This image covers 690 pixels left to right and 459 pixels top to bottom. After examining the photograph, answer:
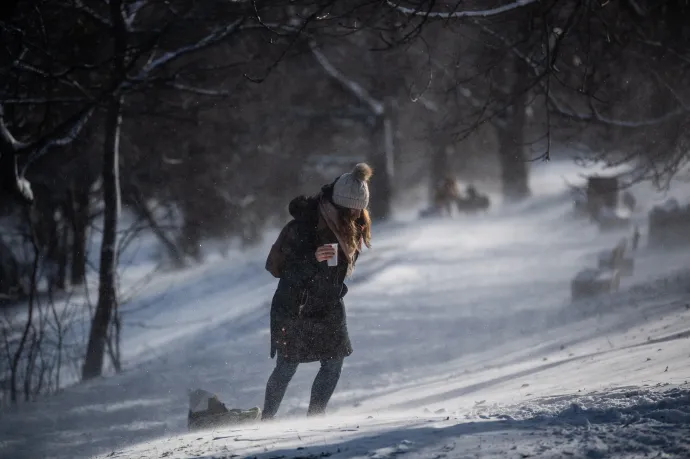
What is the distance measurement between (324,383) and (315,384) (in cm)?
9

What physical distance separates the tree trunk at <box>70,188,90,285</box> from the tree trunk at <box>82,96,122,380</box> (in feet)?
1.10

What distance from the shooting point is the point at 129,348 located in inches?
524

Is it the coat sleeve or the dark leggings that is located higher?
the coat sleeve

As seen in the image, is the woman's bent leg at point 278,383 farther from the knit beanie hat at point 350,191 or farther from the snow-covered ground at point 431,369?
the knit beanie hat at point 350,191

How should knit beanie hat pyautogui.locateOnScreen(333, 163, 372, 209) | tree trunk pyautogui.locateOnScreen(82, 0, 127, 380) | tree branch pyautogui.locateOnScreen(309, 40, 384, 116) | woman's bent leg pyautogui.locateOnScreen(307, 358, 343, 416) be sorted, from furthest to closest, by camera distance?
tree branch pyautogui.locateOnScreen(309, 40, 384, 116) → tree trunk pyautogui.locateOnScreen(82, 0, 127, 380) → woman's bent leg pyautogui.locateOnScreen(307, 358, 343, 416) → knit beanie hat pyautogui.locateOnScreen(333, 163, 372, 209)

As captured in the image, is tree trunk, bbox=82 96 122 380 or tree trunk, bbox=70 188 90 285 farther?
tree trunk, bbox=70 188 90 285

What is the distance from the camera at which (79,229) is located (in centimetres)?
1159

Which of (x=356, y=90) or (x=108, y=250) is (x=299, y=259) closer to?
(x=108, y=250)

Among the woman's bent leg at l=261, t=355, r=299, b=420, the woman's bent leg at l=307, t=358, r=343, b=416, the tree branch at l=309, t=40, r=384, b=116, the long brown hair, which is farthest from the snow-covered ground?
the tree branch at l=309, t=40, r=384, b=116

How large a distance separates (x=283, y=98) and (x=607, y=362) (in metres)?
17.8

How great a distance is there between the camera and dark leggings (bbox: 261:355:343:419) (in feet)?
18.9

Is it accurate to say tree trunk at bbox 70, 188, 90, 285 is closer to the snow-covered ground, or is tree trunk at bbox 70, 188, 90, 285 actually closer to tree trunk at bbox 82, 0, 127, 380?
tree trunk at bbox 82, 0, 127, 380

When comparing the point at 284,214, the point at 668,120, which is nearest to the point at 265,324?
the point at 668,120

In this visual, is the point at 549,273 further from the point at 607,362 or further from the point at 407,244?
the point at 607,362
